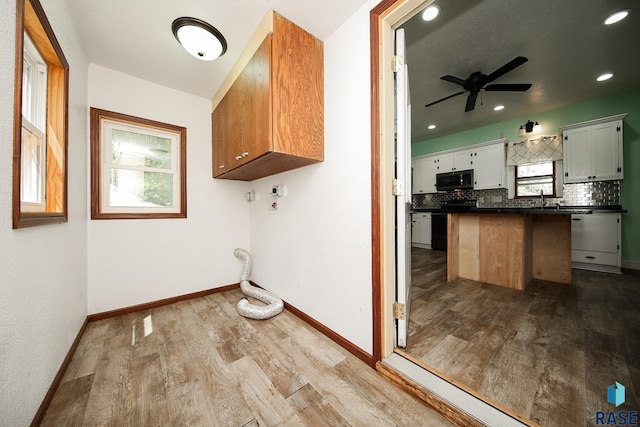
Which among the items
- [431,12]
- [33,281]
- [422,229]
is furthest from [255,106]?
Result: [422,229]

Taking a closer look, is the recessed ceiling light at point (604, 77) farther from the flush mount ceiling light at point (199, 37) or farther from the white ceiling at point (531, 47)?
the flush mount ceiling light at point (199, 37)

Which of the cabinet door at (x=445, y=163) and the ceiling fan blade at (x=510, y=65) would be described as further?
the cabinet door at (x=445, y=163)

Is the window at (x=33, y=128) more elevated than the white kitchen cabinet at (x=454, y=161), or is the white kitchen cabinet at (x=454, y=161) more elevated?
the white kitchen cabinet at (x=454, y=161)

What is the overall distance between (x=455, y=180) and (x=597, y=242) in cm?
243

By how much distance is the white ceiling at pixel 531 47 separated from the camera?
1.92m

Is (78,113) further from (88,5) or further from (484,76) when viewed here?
(484,76)

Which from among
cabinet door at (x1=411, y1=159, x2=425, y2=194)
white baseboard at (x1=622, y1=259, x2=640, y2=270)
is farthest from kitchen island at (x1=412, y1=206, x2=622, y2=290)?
cabinet door at (x1=411, y1=159, x2=425, y2=194)

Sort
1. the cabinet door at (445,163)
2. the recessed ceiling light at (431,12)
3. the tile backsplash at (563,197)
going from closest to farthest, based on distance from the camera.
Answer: the recessed ceiling light at (431,12) < the tile backsplash at (563,197) < the cabinet door at (445,163)

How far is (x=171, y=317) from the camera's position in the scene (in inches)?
81.6

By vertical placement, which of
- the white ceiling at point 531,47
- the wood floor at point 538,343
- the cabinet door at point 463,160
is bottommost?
the wood floor at point 538,343

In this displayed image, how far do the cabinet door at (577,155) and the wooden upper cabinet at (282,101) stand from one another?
4.88m

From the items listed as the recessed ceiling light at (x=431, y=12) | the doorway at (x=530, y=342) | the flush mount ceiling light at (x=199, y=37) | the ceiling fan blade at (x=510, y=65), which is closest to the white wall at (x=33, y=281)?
the flush mount ceiling light at (x=199, y=37)

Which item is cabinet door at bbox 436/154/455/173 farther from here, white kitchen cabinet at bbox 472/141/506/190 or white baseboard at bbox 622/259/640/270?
white baseboard at bbox 622/259/640/270

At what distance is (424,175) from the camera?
18.6ft
